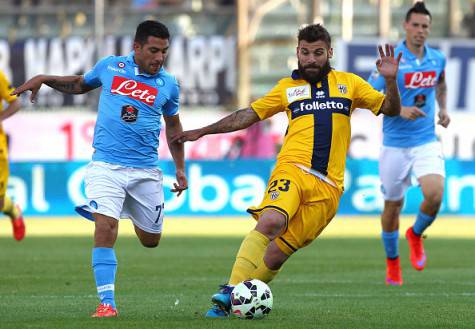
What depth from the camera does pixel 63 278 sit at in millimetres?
13141

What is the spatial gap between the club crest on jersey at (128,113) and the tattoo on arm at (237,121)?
2.47ft

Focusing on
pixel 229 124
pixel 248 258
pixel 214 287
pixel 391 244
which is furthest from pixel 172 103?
pixel 391 244

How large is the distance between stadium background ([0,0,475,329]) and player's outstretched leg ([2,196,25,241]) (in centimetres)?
24

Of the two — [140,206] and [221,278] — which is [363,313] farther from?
A: [221,278]

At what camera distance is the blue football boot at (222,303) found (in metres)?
9.06

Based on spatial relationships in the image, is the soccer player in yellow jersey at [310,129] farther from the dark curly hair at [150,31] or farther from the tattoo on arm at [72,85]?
the tattoo on arm at [72,85]

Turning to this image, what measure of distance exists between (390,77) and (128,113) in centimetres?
211

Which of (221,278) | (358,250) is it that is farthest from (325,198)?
(358,250)

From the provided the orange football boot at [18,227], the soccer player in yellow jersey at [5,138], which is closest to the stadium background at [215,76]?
the orange football boot at [18,227]

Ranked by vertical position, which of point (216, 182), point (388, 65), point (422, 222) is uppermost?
point (388, 65)

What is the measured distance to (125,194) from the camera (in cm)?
998

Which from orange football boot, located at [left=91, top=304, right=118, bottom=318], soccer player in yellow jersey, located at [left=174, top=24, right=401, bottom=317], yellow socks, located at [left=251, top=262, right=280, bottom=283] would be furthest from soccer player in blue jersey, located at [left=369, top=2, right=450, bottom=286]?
orange football boot, located at [left=91, top=304, right=118, bottom=318]

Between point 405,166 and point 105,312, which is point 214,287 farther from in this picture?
point 105,312

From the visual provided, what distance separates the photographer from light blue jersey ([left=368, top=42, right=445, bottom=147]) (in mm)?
13203
